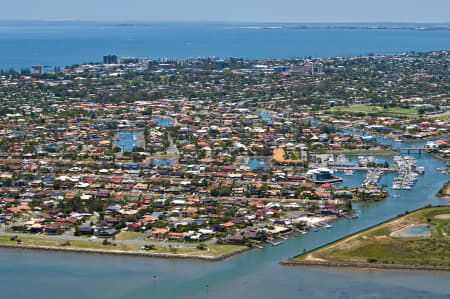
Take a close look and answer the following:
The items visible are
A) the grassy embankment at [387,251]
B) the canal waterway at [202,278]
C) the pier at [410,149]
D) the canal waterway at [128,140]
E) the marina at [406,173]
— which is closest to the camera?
the canal waterway at [202,278]

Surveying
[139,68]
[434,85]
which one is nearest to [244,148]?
[434,85]

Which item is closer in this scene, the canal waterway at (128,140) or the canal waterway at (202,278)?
the canal waterway at (202,278)

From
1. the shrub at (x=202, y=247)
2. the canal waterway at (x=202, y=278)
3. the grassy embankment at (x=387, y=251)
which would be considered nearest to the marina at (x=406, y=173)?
the grassy embankment at (x=387, y=251)

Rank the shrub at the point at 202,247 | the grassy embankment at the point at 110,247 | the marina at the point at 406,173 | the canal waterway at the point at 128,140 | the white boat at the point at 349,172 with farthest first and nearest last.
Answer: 1. the canal waterway at the point at 128,140
2. the white boat at the point at 349,172
3. the marina at the point at 406,173
4. the shrub at the point at 202,247
5. the grassy embankment at the point at 110,247

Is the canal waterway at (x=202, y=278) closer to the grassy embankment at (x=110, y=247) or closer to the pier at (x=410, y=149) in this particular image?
the grassy embankment at (x=110, y=247)

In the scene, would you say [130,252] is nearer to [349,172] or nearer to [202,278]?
[202,278]

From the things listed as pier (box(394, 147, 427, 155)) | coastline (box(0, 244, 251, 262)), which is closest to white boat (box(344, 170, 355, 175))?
pier (box(394, 147, 427, 155))

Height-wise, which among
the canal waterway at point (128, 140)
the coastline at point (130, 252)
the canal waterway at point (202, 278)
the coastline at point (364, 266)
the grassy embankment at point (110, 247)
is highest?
the canal waterway at point (128, 140)

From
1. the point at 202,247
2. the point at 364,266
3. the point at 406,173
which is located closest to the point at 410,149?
the point at 406,173

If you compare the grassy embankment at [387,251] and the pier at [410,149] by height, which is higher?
the pier at [410,149]
